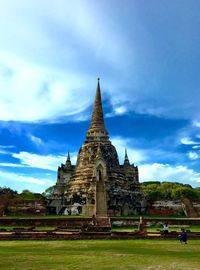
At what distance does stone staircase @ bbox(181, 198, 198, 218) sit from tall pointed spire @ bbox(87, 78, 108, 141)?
15.4 metres

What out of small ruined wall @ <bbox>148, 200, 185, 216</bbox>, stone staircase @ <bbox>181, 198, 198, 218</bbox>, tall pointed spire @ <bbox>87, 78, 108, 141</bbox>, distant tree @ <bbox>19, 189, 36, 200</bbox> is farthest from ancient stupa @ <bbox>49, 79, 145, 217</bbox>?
stone staircase @ <bbox>181, 198, 198, 218</bbox>

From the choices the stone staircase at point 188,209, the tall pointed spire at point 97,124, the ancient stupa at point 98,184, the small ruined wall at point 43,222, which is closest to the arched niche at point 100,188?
the ancient stupa at point 98,184

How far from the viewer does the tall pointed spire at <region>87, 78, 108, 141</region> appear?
50319mm

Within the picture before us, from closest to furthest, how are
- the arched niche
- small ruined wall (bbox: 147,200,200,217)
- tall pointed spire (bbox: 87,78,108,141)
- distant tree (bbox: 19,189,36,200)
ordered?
the arched niche, small ruined wall (bbox: 147,200,200,217), distant tree (bbox: 19,189,36,200), tall pointed spire (bbox: 87,78,108,141)

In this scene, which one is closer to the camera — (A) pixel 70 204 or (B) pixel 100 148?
(A) pixel 70 204

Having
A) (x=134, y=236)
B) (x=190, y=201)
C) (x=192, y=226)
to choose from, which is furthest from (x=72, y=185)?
(x=134, y=236)

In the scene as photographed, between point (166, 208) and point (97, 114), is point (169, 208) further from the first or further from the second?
point (97, 114)

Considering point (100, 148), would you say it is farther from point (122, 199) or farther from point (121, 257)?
point (121, 257)

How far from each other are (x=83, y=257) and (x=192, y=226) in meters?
19.9

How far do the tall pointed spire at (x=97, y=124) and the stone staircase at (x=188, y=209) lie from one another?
15.4m

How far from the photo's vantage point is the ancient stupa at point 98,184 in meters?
40.3

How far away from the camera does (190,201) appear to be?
145 ft

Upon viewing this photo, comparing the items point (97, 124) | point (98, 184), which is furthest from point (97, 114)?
point (98, 184)

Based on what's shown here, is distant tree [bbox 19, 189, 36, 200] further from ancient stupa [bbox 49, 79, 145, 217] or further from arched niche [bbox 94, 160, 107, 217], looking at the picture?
arched niche [bbox 94, 160, 107, 217]
